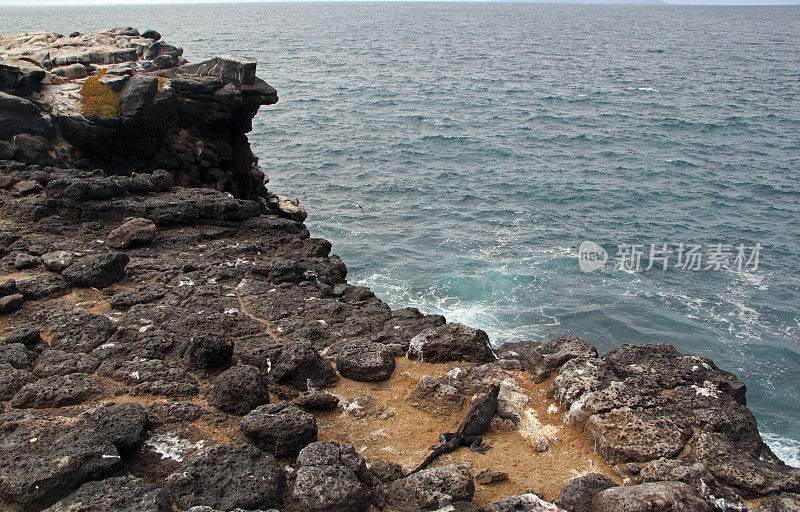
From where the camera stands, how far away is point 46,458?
8.34m

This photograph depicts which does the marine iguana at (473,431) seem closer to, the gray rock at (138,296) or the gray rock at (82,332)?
the gray rock at (82,332)

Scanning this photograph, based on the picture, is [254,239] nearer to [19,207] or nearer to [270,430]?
[19,207]

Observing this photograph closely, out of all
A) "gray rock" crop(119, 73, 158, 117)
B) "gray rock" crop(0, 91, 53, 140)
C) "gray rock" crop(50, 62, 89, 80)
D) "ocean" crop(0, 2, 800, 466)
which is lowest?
"ocean" crop(0, 2, 800, 466)

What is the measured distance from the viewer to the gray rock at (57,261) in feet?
51.1

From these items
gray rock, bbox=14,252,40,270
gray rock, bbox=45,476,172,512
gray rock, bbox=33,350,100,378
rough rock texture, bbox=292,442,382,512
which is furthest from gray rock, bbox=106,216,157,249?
rough rock texture, bbox=292,442,382,512

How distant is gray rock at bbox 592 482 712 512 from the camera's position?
8.17 meters

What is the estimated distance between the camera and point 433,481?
9008 mm

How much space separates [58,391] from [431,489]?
22.0 feet

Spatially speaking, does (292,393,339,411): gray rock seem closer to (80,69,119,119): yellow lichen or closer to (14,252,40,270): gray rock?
(14,252,40,270): gray rock

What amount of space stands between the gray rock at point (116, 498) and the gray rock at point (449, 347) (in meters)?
6.74

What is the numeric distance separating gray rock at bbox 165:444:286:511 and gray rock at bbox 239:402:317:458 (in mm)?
553

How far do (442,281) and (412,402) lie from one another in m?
18.6

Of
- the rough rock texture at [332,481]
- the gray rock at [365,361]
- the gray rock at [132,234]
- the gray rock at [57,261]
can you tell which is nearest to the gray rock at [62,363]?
the gray rock at [57,261]

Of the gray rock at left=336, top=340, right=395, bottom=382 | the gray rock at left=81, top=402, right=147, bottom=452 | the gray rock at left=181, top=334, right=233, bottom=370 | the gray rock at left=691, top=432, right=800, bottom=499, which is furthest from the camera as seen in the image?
the gray rock at left=336, top=340, right=395, bottom=382
